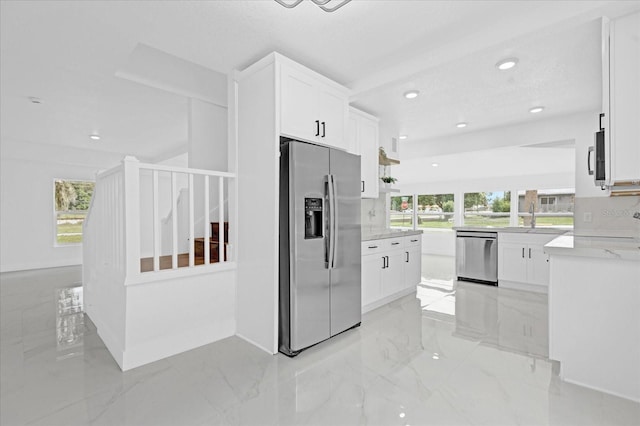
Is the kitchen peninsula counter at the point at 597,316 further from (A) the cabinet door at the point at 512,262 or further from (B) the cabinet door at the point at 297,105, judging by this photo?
(A) the cabinet door at the point at 512,262

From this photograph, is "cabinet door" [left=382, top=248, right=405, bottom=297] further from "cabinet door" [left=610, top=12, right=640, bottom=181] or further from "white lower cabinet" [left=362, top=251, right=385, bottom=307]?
"cabinet door" [left=610, top=12, right=640, bottom=181]

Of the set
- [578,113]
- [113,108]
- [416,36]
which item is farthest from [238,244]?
[578,113]

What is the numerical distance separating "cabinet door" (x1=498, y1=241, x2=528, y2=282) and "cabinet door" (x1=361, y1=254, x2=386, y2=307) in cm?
226

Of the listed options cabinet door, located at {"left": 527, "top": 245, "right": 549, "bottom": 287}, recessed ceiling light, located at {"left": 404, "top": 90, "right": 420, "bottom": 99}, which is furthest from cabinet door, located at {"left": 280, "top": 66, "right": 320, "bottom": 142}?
cabinet door, located at {"left": 527, "top": 245, "right": 549, "bottom": 287}

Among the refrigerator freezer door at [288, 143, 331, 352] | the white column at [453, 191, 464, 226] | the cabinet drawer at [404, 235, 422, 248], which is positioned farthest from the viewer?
the white column at [453, 191, 464, 226]

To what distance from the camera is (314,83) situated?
9.29 ft

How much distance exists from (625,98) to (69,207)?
921 centimetres

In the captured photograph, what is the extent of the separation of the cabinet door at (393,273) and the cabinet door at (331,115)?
1567mm

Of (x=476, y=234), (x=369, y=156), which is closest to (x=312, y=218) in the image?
(x=369, y=156)

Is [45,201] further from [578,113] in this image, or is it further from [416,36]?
[578,113]

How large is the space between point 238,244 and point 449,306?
2657 mm

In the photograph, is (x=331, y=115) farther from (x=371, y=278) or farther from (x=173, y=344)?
(x=173, y=344)

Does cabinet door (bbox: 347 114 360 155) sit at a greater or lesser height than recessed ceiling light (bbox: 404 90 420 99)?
lesser

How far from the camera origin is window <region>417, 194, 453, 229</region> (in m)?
8.84
